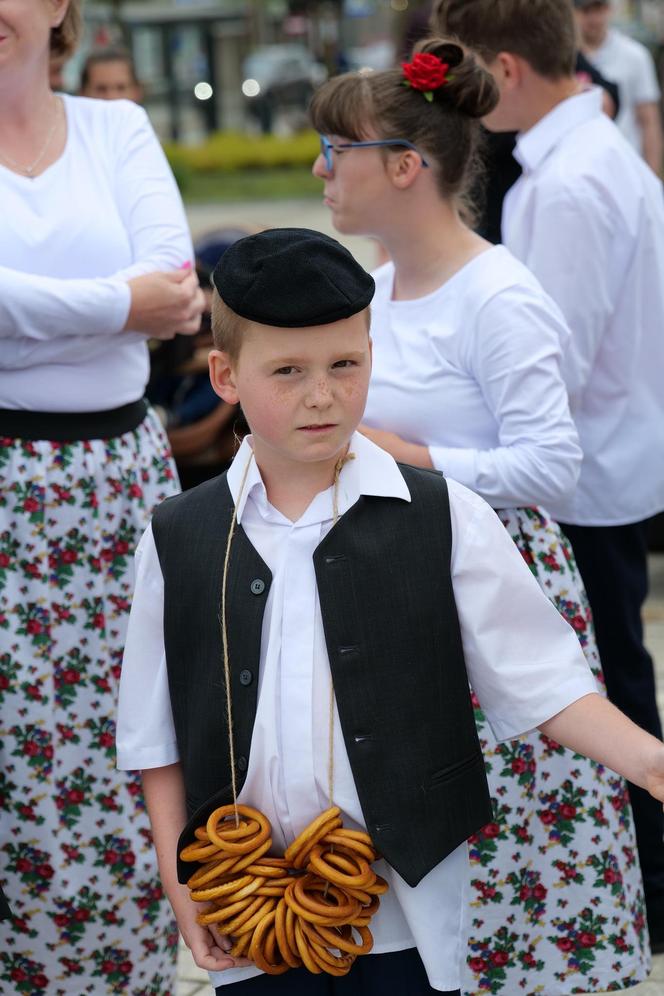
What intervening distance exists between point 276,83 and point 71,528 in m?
34.5

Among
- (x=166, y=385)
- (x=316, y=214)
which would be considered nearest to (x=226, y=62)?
(x=316, y=214)

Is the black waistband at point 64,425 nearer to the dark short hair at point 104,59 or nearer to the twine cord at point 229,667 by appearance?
the twine cord at point 229,667

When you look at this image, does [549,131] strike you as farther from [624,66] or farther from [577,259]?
[624,66]

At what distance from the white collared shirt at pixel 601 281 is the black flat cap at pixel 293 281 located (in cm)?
117

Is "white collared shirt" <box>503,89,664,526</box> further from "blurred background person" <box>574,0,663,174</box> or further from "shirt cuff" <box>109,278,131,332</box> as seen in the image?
"blurred background person" <box>574,0,663,174</box>

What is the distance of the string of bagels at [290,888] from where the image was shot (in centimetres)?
185

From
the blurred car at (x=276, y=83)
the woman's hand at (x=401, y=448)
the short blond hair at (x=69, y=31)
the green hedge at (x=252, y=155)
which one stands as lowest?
the blurred car at (x=276, y=83)

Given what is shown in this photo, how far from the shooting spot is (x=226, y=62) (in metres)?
50.2

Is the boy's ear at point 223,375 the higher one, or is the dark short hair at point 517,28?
the dark short hair at point 517,28

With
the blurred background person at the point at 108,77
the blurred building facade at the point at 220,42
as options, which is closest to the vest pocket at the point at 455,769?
the blurred background person at the point at 108,77

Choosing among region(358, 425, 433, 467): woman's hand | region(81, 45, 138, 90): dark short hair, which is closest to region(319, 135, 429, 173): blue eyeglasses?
Answer: region(358, 425, 433, 467): woman's hand

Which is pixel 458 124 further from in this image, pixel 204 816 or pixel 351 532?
pixel 204 816

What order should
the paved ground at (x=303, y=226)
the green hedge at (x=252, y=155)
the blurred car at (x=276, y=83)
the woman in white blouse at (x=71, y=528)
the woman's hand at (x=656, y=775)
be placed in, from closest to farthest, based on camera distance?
the woman's hand at (x=656, y=775) < the woman in white blouse at (x=71, y=528) < the paved ground at (x=303, y=226) < the green hedge at (x=252, y=155) < the blurred car at (x=276, y=83)

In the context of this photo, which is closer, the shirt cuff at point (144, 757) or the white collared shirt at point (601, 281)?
the shirt cuff at point (144, 757)
